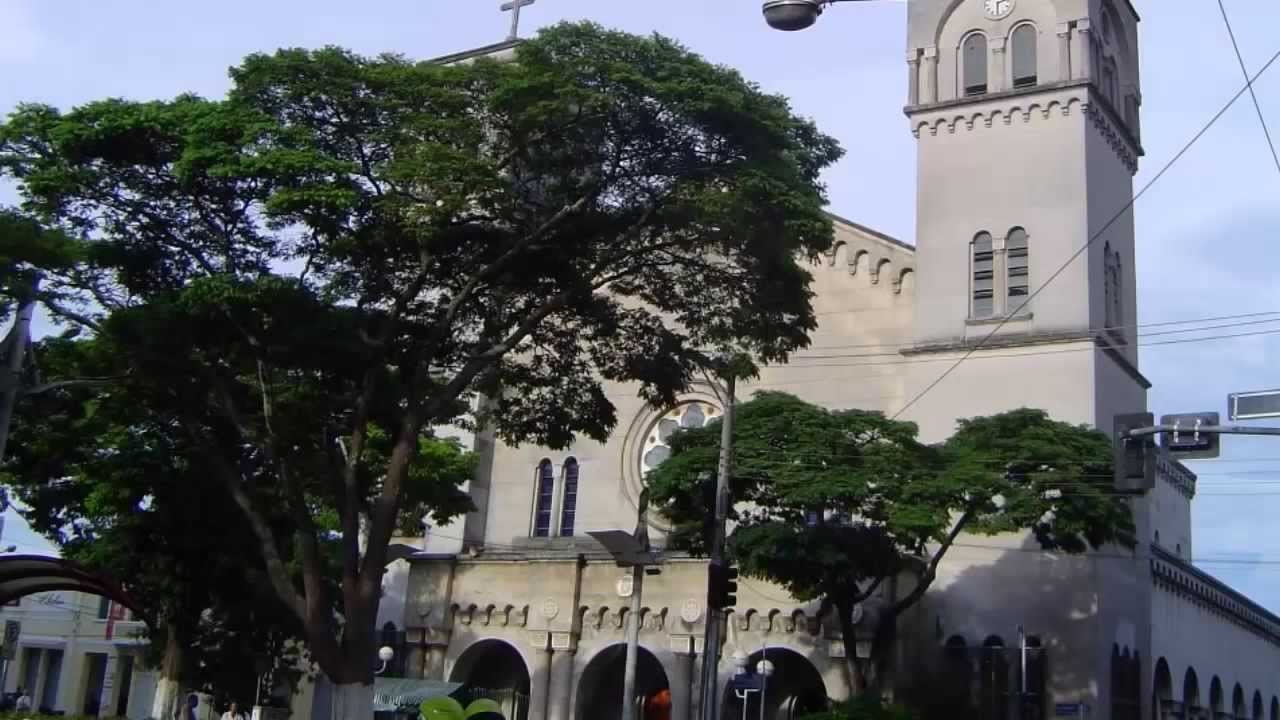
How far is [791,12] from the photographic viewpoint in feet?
43.0

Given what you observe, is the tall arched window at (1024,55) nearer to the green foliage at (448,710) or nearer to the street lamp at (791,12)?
the green foliage at (448,710)

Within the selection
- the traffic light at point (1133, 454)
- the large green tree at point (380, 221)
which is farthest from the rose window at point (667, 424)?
the traffic light at point (1133, 454)

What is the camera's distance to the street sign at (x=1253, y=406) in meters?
14.3

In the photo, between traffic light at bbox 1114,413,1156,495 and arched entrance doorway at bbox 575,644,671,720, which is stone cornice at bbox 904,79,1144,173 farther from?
traffic light at bbox 1114,413,1156,495

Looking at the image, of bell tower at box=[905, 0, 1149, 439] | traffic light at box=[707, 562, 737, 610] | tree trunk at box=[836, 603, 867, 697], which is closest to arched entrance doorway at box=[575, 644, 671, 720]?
tree trunk at box=[836, 603, 867, 697]

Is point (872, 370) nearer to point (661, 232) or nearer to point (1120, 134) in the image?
point (1120, 134)

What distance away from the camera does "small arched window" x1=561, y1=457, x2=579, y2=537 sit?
35.9m

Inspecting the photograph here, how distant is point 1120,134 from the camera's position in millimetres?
34906

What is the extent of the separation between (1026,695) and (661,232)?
49.4ft

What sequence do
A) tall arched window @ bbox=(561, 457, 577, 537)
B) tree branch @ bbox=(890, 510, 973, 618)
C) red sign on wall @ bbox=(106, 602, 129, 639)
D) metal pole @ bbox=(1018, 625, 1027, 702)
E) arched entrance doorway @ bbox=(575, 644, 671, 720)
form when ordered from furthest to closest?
red sign on wall @ bbox=(106, 602, 129, 639) < tall arched window @ bbox=(561, 457, 577, 537) < arched entrance doorway @ bbox=(575, 644, 671, 720) < metal pole @ bbox=(1018, 625, 1027, 702) < tree branch @ bbox=(890, 510, 973, 618)

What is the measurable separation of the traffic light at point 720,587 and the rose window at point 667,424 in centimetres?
1346

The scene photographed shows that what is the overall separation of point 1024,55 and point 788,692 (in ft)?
50.9

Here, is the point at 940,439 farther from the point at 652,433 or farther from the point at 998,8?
the point at 998,8

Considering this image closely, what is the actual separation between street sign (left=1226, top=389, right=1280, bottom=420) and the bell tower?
1560 cm
